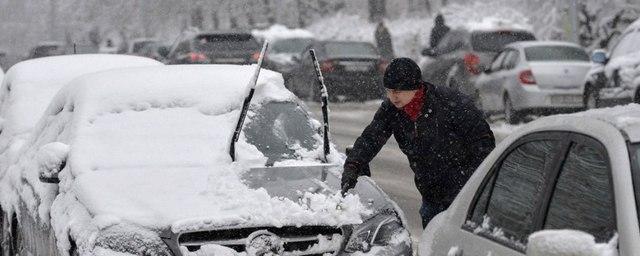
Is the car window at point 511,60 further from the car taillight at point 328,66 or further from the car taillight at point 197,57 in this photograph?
the car taillight at point 197,57

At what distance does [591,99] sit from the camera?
1656 cm

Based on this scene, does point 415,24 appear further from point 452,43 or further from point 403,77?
point 403,77

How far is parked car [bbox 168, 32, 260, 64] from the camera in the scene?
25.8 m

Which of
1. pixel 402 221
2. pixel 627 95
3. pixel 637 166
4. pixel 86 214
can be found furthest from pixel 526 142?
pixel 627 95

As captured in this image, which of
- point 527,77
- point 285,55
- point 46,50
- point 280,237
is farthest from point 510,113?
point 46,50

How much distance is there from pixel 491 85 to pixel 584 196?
17.6 meters

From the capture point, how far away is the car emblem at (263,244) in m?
5.62

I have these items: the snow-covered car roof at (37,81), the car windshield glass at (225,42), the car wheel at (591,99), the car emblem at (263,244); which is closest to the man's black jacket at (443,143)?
the car emblem at (263,244)

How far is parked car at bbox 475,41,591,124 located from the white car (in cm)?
1522

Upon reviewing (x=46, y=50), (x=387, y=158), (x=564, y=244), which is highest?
(x=564, y=244)

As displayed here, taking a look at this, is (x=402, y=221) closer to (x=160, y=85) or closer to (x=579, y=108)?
(x=160, y=85)

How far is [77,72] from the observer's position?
36.7 ft

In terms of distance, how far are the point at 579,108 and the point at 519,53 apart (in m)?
1.43

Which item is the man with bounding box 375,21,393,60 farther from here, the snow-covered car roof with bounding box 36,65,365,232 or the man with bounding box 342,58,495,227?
the man with bounding box 342,58,495,227
